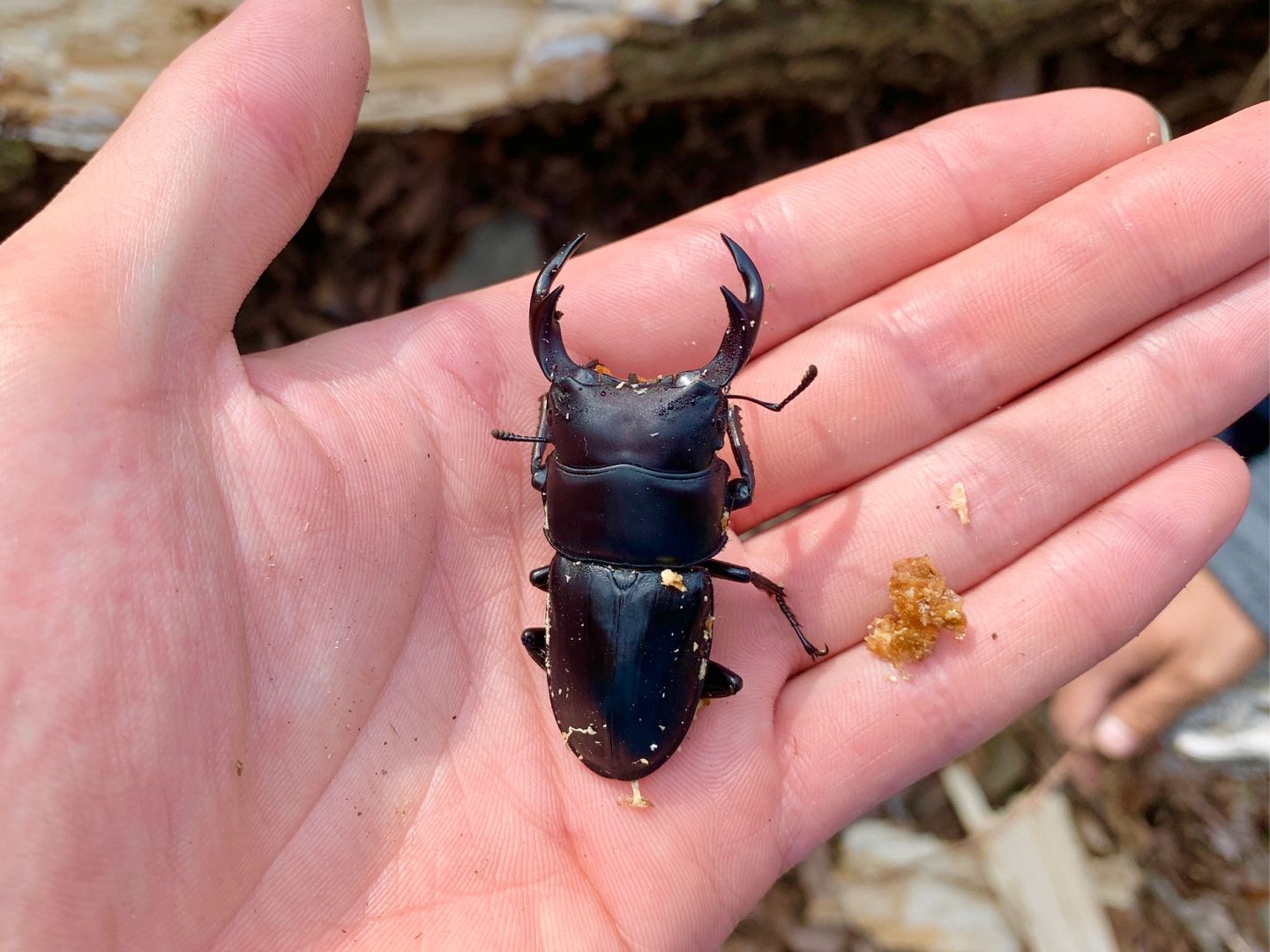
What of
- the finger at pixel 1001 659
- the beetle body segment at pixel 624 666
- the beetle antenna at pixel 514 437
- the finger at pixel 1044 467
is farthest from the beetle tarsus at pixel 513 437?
the finger at pixel 1001 659

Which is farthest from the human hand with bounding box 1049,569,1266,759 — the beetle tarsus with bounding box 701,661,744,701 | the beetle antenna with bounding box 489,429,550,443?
the beetle antenna with bounding box 489,429,550,443

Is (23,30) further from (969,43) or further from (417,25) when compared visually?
(969,43)

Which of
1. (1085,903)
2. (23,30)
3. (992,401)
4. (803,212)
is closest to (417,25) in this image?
(23,30)

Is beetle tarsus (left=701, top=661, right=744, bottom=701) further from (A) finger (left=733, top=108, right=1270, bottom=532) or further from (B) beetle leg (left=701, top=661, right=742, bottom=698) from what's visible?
(A) finger (left=733, top=108, right=1270, bottom=532)

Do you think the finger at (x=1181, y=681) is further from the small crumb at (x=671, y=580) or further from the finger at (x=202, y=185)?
the finger at (x=202, y=185)

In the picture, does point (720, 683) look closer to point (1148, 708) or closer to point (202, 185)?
point (202, 185)

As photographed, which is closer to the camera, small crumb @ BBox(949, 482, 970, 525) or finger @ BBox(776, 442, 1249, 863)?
finger @ BBox(776, 442, 1249, 863)
